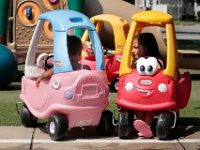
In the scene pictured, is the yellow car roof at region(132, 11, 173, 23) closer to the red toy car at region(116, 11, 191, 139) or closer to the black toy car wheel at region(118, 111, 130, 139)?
the red toy car at region(116, 11, 191, 139)

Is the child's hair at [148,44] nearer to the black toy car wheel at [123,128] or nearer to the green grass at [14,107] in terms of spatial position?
the black toy car wheel at [123,128]

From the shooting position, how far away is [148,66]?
23.0ft

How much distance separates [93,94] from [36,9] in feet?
25.0

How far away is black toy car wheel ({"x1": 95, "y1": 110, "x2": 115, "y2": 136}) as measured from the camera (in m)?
7.13

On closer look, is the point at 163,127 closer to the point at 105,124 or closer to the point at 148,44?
the point at 105,124

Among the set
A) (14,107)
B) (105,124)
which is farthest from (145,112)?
(14,107)

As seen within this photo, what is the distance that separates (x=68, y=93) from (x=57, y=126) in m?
0.40

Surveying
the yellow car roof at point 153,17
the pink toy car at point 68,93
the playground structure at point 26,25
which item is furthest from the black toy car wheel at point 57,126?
the playground structure at point 26,25

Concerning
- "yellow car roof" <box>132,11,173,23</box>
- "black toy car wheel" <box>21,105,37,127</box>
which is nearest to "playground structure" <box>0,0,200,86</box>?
"black toy car wheel" <box>21,105,37,127</box>

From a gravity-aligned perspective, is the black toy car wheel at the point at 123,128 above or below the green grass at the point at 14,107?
above

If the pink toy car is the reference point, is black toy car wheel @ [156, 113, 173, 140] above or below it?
below

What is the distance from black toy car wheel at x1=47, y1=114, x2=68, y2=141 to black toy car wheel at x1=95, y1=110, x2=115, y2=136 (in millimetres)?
539

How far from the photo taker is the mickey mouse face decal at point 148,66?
7.00 m

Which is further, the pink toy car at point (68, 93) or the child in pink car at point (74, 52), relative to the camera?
the child in pink car at point (74, 52)
